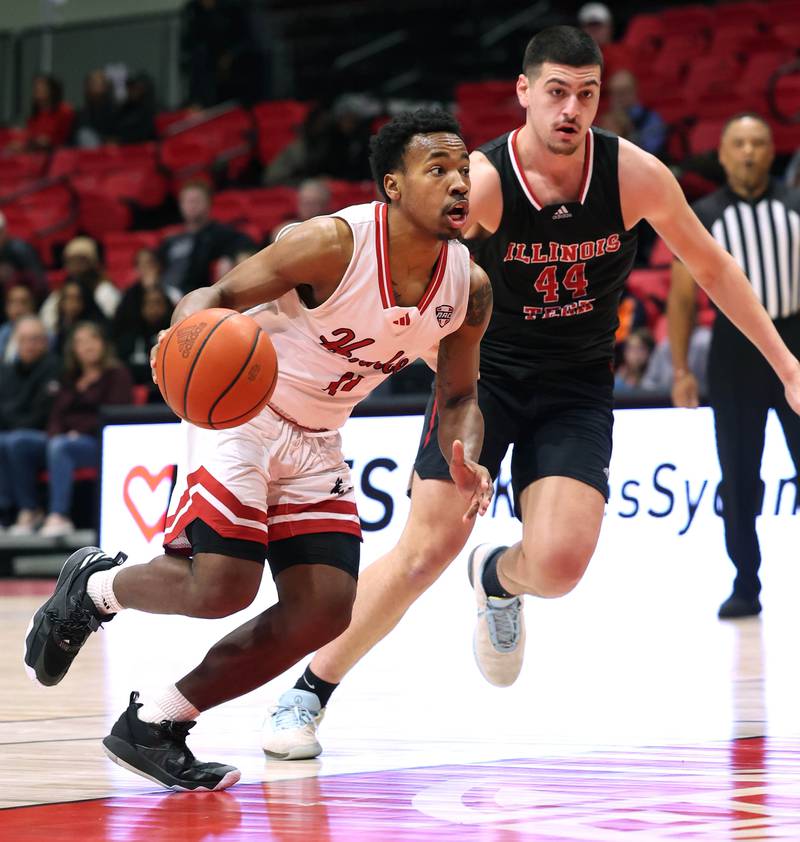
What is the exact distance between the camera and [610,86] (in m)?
12.5

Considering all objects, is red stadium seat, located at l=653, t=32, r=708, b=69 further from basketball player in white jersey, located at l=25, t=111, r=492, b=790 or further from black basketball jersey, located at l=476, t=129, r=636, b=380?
basketball player in white jersey, located at l=25, t=111, r=492, b=790

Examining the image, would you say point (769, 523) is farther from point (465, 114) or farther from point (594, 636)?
point (465, 114)

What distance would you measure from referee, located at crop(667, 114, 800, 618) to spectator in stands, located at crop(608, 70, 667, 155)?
14.6 ft

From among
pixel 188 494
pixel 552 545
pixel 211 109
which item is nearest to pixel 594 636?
pixel 552 545

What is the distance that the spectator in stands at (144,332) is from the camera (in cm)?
1126

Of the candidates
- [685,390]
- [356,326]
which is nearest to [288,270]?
[356,326]

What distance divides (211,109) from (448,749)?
42.9 feet

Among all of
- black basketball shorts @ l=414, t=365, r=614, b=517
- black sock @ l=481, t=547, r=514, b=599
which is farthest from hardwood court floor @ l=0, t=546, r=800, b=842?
black basketball shorts @ l=414, t=365, r=614, b=517

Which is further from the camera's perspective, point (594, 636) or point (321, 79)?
point (321, 79)

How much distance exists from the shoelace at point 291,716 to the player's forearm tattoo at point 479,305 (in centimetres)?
112

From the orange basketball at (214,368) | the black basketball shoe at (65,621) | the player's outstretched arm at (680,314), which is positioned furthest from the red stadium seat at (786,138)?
the orange basketball at (214,368)

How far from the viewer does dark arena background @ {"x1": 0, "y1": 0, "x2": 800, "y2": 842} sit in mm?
3549

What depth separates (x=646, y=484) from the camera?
26.1 feet

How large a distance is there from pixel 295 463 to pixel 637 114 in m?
8.83
